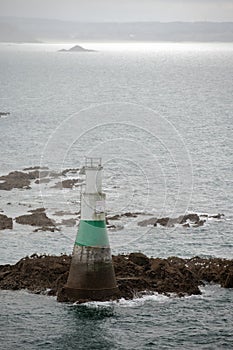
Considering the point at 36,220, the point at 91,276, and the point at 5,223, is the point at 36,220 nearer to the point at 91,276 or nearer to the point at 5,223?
the point at 5,223

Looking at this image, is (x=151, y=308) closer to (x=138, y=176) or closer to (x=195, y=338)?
(x=195, y=338)

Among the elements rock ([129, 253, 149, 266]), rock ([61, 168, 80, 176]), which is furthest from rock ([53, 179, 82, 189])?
rock ([129, 253, 149, 266])

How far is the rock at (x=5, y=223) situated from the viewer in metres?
76.5

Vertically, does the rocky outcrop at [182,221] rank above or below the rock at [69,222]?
above

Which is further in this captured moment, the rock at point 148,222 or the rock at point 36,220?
the rock at point 148,222

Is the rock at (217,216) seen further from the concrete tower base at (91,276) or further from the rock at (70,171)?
the concrete tower base at (91,276)

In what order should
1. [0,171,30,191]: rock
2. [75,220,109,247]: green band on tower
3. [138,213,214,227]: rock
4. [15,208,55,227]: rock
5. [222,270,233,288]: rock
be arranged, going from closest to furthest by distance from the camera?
[75,220,109,247]: green band on tower < [222,270,233,288]: rock < [15,208,55,227]: rock < [138,213,214,227]: rock < [0,171,30,191]: rock

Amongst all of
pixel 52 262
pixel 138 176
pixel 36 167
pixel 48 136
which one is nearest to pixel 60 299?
pixel 52 262

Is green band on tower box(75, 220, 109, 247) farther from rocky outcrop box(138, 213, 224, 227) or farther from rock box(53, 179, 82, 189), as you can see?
rock box(53, 179, 82, 189)

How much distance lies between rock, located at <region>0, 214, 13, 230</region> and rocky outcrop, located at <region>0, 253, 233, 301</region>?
16.4m

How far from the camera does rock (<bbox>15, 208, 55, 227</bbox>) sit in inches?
3098

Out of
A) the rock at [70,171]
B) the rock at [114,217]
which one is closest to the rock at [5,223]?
the rock at [114,217]

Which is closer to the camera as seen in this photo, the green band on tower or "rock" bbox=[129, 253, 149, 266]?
the green band on tower

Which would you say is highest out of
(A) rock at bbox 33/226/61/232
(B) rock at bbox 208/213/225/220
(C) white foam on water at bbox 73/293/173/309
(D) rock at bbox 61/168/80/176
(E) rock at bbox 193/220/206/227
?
(D) rock at bbox 61/168/80/176
